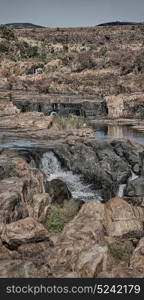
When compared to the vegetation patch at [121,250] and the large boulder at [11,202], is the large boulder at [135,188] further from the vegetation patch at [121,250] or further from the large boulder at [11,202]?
the large boulder at [11,202]

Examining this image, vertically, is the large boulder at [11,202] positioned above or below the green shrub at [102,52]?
below

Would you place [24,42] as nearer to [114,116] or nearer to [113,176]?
[114,116]

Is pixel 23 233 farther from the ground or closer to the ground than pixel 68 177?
farther from the ground

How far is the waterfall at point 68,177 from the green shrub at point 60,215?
2.47 m

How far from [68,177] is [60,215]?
6.39 m

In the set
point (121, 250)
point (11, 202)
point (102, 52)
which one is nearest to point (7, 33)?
point (102, 52)

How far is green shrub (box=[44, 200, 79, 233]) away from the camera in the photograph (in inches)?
742

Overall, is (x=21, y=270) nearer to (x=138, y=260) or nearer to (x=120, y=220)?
(x=138, y=260)

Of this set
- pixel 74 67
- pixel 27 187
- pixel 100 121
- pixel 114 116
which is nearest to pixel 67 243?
pixel 27 187

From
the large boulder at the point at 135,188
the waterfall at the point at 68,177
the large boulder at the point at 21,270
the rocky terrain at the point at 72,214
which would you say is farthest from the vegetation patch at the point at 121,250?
the large boulder at the point at 135,188

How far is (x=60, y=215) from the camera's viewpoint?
19.8 m

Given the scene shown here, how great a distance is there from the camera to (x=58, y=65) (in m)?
83.3

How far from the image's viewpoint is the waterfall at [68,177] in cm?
2455

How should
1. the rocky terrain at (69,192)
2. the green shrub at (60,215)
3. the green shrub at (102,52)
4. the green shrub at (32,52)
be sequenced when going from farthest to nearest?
the green shrub at (32,52) → the green shrub at (102,52) → the green shrub at (60,215) → the rocky terrain at (69,192)
